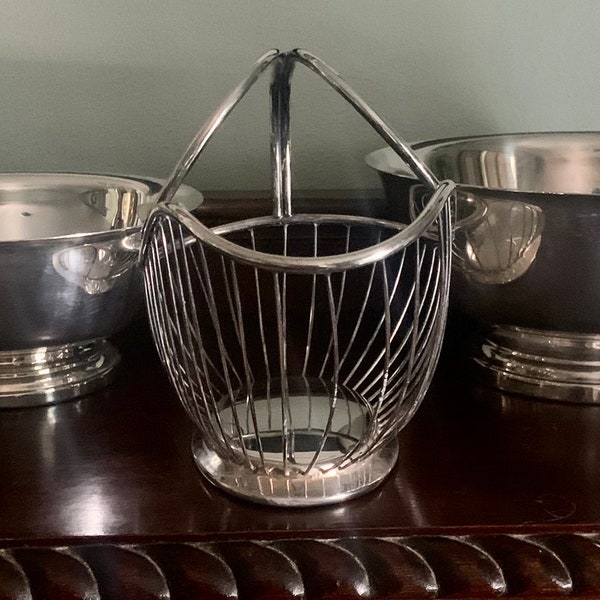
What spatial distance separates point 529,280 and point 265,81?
31 centimetres

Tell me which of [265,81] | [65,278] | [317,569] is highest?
[265,81]

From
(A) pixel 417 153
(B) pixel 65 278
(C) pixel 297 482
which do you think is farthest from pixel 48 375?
(A) pixel 417 153

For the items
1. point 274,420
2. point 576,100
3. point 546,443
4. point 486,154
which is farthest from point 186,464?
point 576,100

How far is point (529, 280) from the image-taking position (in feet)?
1.52

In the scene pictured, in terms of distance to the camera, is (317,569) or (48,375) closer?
(317,569)

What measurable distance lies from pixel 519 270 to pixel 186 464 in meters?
0.22

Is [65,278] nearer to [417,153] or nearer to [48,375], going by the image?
[48,375]

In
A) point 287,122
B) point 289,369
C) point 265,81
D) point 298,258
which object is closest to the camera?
point 298,258

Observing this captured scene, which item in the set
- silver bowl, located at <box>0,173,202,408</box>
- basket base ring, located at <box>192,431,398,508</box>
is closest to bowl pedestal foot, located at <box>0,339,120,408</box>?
silver bowl, located at <box>0,173,202,408</box>

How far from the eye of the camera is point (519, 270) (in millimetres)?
464

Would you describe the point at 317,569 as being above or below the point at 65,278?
below

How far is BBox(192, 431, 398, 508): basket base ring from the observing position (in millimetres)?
375

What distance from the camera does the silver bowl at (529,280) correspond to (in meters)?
0.44

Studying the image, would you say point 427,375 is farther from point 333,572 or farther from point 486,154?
point 486,154
